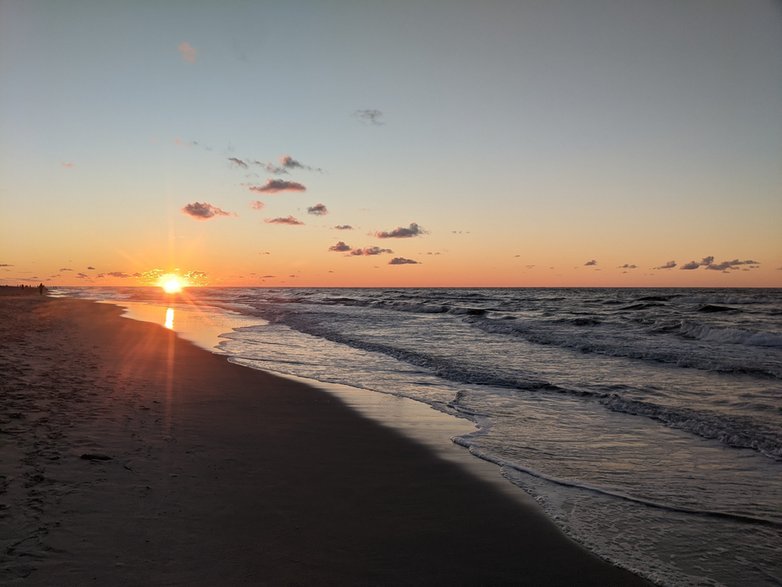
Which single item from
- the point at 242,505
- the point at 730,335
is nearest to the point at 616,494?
the point at 242,505

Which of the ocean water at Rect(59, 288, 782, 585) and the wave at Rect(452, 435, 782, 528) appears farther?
the wave at Rect(452, 435, 782, 528)

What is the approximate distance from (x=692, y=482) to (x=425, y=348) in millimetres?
14819

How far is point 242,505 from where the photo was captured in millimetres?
5402

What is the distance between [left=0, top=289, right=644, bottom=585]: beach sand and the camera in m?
4.21

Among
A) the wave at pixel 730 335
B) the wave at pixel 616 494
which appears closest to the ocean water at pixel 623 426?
the wave at pixel 616 494

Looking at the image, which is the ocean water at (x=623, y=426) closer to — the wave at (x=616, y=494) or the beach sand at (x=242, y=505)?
the wave at (x=616, y=494)

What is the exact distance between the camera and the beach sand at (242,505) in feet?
13.8

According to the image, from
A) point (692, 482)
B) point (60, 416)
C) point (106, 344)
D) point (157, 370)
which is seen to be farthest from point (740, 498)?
point (106, 344)

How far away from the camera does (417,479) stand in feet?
21.9

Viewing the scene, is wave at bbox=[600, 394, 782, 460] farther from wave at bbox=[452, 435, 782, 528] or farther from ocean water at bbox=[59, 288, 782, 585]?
wave at bbox=[452, 435, 782, 528]

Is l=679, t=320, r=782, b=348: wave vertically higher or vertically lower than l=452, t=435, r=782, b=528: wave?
higher

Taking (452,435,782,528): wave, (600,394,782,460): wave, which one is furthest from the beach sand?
(600,394,782,460): wave

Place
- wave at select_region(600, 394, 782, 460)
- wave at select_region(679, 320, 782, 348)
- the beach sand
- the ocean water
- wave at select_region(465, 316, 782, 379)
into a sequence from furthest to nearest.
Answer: wave at select_region(679, 320, 782, 348) → wave at select_region(465, 316, 782, 379) → wave at select_region(600, 394, 782, 460) → the ocean water → the beach sand

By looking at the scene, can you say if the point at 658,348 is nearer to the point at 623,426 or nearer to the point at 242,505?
the point at 623,426
